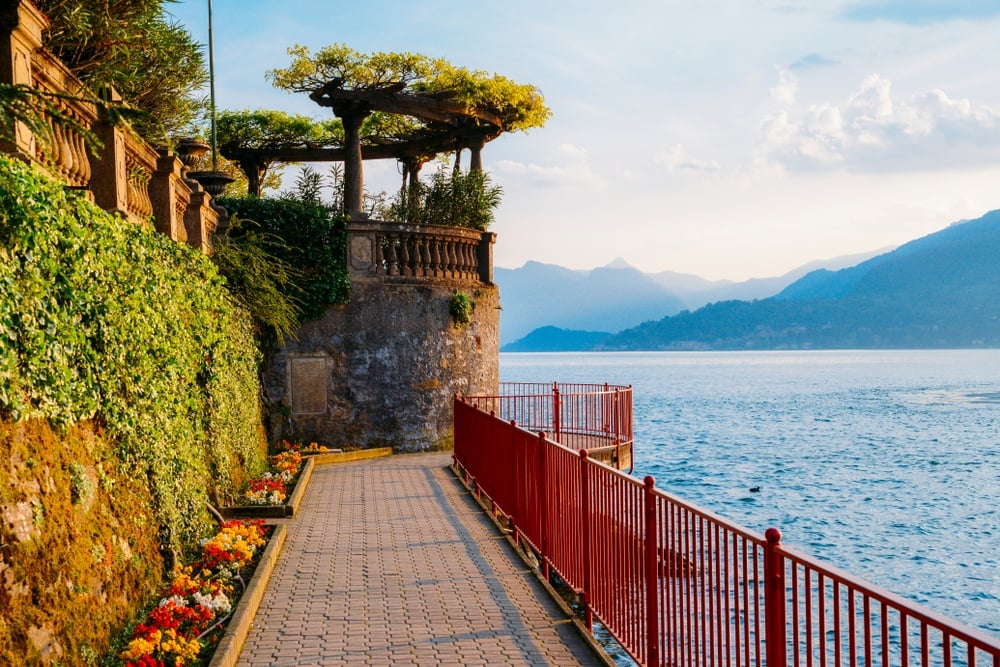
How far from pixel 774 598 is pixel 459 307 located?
15.6 meters

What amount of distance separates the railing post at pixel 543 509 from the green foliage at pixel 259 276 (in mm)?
7281

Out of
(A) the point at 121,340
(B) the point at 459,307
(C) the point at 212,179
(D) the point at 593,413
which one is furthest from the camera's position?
(B) the point at 459,307

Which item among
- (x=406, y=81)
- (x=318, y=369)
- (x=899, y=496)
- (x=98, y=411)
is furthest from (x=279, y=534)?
(x=899, y=496)

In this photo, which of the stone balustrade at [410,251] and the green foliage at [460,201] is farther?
the green foliage at [460,201]

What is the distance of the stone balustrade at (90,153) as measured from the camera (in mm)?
6184

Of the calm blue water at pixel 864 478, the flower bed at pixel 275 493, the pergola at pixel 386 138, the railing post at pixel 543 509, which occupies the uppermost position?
the pergola at pixel 386 138

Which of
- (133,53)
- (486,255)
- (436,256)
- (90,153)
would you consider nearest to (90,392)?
(90,153)

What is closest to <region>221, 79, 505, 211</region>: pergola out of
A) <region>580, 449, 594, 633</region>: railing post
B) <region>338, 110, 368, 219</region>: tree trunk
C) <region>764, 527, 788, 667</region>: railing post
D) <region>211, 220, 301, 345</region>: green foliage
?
<region>338, 110, 368, 219</region>: tree trunk

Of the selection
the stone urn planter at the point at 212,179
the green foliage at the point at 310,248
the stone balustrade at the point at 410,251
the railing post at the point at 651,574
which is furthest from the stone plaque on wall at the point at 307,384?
the railing post at the point at 651,574

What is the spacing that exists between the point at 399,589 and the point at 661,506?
3360 millimetres

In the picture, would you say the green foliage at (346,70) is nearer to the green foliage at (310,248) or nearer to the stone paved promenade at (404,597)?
the green foliage at (310,248)

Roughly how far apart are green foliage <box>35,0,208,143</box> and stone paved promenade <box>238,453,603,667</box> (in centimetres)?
424

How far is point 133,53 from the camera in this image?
43.7 feet

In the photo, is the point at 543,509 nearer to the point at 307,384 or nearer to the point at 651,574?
the point at 651,574
